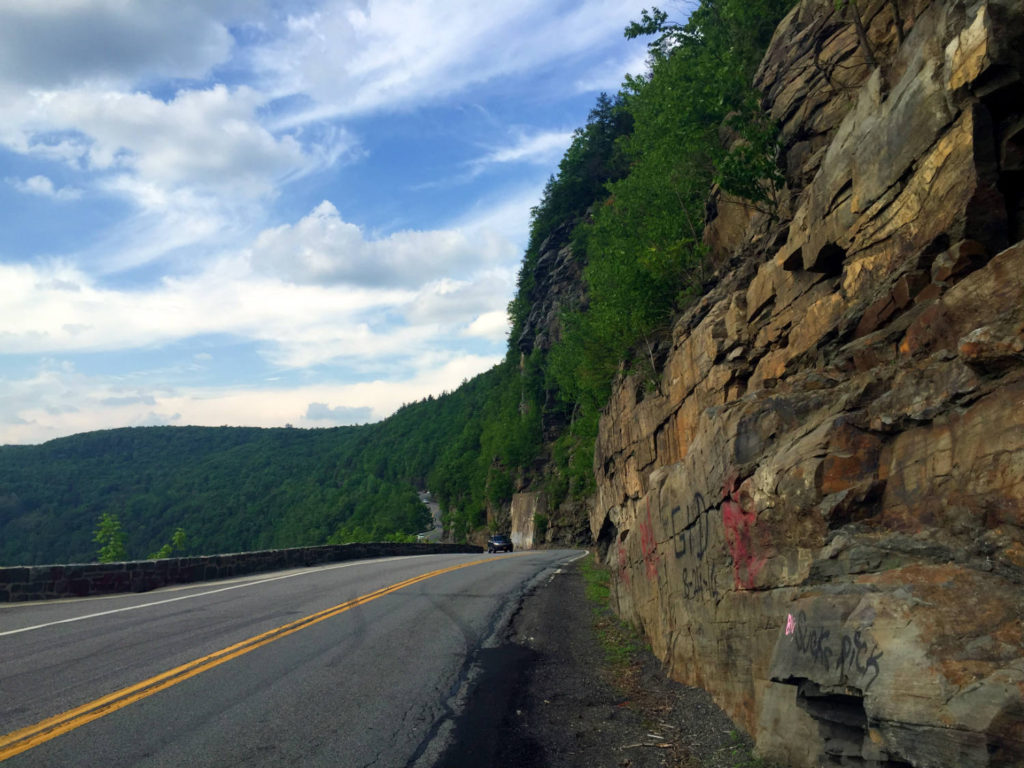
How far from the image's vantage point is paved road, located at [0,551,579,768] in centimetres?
503

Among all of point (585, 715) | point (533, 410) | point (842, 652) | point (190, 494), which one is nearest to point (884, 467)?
point (842, 652)

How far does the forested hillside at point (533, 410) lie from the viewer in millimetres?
18688

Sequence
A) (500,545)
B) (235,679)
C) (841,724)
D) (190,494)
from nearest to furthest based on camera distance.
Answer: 1. (841,724)
2. (235,679)
3. (500,545)
4. (190,494)

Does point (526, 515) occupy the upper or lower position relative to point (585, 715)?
lower

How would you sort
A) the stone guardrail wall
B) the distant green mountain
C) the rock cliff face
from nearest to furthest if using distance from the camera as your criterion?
the rock cliff face
the stone guardrail wall
the distant green mountain

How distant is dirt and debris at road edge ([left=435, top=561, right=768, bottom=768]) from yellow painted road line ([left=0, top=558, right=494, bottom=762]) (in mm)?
3060

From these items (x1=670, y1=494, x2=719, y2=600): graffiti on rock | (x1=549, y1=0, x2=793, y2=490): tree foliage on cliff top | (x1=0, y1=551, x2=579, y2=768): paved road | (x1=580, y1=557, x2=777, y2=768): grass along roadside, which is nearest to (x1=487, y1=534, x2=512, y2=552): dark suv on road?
(x1=549, y1=0, x2=793, y2=490): tree foliage on cliff top

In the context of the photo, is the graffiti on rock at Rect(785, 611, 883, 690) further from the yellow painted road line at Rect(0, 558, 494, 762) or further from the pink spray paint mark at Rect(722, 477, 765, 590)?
the yellow painted road line at Rect(0, 558, 494, 762)

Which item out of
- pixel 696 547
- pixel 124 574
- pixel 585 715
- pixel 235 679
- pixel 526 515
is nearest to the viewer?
pixel 585 715

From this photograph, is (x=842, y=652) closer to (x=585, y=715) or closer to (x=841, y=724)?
(x=841, y=724)

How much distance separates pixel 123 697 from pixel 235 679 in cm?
108

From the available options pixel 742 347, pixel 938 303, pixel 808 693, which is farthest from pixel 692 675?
pixel 742 347

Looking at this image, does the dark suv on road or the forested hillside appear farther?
the dark suv on road

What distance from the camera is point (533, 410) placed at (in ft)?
220
